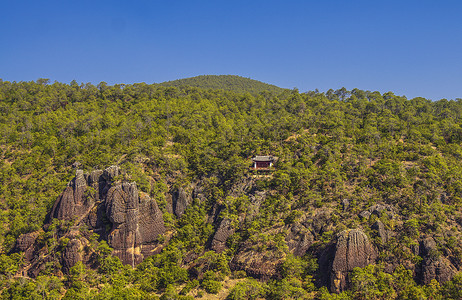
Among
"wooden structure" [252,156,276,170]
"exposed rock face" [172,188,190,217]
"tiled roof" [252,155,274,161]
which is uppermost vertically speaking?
"tiled roof" [252,155,274,161]

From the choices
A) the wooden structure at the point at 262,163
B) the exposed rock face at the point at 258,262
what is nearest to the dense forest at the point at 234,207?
the exposed rock face at the point at 258,262

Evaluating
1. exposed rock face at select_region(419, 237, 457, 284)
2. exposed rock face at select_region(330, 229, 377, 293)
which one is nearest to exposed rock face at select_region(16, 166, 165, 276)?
exposed rock face at select_region(330, 229, 377, 293)

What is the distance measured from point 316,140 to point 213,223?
105 ft

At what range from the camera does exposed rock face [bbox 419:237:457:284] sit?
45344 millimetres

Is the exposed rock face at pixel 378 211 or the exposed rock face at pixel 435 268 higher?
the exposed rock face at pixel 378 211

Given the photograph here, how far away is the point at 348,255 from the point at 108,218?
4095 centimetres

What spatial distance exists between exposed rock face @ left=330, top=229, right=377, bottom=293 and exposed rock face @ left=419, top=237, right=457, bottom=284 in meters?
6.91

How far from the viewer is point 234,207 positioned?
60812 millimetres

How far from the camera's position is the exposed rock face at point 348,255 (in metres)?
45.9

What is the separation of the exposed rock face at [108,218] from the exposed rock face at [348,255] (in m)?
31.0

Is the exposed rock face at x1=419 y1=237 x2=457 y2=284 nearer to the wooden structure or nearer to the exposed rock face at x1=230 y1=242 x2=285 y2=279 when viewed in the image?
the exposed rock face at x1=230 y1=242 x2=285 y2=279

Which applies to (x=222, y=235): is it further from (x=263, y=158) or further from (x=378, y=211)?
(x=378, y=211)

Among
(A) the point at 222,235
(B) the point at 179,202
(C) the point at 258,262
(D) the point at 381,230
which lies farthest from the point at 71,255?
(D) the point at 381,230

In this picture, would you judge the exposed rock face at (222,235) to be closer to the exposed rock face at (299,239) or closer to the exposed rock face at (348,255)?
the exposed rock face at (299,239)
